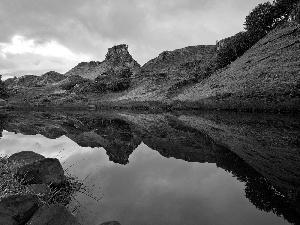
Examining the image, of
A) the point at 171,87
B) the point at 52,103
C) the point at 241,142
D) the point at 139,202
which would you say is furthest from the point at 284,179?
the point at 52,103

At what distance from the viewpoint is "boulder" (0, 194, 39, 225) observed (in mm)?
6699

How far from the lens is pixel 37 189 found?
9.35 metres

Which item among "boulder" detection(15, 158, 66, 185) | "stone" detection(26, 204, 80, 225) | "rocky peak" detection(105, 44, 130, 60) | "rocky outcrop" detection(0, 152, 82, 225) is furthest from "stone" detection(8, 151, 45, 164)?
"rocky peak" detection(105, 44, 130, 60)

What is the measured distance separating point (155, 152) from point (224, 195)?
9.39m

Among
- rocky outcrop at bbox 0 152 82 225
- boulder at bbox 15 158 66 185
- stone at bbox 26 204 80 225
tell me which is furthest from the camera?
boulder at bbox 15 158 66 185

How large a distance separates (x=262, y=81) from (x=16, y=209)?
48.8 m

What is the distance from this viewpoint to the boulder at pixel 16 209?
670 cm

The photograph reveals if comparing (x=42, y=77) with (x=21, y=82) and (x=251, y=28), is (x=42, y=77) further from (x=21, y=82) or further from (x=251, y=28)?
(x=251, y=28)

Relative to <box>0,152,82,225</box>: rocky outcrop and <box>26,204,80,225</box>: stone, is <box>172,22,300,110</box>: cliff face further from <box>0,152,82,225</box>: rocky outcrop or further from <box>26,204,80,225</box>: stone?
<box>26,204,80,225</box>: stone

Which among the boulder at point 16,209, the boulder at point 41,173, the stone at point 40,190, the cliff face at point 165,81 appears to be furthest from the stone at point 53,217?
the cliff face at point 165,81

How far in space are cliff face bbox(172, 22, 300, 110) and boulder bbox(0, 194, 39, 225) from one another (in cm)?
4111

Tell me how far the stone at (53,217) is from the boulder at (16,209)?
656mm

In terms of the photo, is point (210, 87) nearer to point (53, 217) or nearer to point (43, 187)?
point (43, 187)

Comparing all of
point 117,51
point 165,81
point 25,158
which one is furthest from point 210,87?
point 117,51
